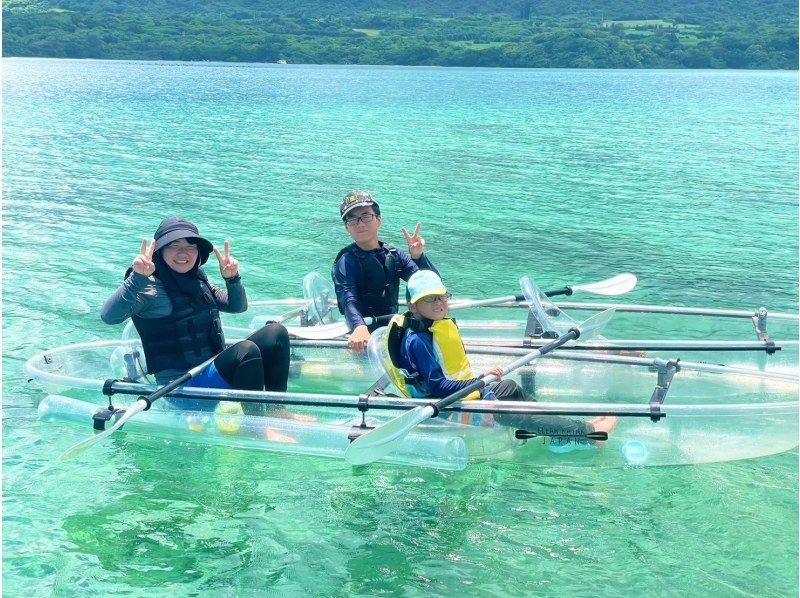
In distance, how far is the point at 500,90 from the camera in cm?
7381

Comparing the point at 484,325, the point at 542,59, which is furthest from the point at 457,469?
the point at 542,59

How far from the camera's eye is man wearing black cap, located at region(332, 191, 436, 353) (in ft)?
26.7

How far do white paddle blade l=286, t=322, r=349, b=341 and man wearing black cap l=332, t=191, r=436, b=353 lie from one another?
6.7 inches

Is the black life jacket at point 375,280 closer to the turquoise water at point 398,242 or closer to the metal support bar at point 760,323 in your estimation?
the turquoise water at point 398,242

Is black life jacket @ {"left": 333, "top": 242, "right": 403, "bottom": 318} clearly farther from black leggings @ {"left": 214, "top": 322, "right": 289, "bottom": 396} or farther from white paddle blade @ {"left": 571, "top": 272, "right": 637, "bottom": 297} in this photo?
white paddle blade @ {"left": 571, "top": 272, "right": 637, "bottom": 297}

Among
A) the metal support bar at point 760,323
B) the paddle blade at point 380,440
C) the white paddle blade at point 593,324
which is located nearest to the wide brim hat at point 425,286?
the paddle blade at point 380,440

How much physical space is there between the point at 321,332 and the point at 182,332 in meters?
1.49

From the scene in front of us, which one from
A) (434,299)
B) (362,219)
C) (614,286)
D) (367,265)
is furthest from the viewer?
(614,286)

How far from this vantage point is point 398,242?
666 inches

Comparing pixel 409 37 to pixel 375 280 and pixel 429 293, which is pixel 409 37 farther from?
pixel 429 293

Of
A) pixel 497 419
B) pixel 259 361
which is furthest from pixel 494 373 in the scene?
pixel 259 361

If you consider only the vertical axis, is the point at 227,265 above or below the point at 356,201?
below

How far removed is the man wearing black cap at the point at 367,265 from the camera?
26.7ft

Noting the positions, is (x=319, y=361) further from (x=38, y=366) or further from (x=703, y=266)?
(x=703, y=266)
